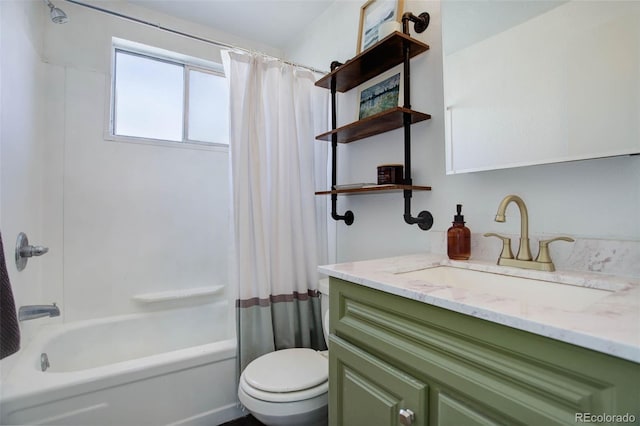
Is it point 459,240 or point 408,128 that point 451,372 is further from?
point 408,128

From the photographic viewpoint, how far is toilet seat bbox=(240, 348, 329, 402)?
1.21 meters

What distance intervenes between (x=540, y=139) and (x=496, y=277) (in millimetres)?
484

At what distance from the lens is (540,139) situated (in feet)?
3.36

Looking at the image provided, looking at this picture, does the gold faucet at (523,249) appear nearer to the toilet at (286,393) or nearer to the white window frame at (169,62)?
the toilet at (286,393)

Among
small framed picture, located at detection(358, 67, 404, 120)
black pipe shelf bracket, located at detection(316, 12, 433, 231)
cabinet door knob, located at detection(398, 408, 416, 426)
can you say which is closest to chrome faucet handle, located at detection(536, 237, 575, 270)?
black pipe shelf bracket, located at detection(316, 12, 433, 231)

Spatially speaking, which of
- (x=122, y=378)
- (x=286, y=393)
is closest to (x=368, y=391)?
(x=286, y=393)

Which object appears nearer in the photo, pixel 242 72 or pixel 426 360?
pixel 426 360

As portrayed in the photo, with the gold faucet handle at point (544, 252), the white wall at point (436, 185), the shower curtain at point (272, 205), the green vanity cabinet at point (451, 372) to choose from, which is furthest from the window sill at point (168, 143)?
the gold faucet handle at point (544, 252)

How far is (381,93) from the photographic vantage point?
1651 mm

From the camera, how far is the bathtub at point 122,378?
3.90ft

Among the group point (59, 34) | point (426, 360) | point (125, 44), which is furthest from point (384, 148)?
point (59, 34)

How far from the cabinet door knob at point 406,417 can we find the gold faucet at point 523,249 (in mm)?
583

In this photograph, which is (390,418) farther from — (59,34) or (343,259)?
(59,34)

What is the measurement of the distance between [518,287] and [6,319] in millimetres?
1581
